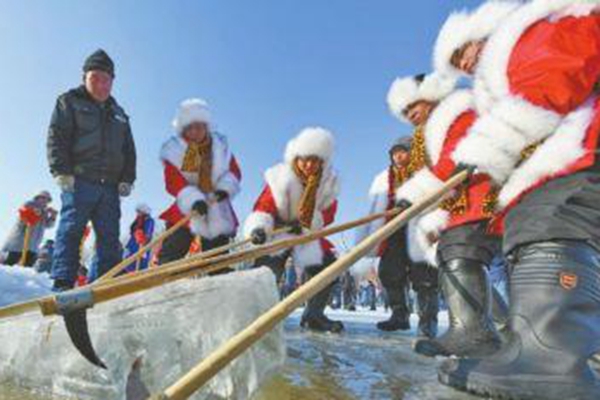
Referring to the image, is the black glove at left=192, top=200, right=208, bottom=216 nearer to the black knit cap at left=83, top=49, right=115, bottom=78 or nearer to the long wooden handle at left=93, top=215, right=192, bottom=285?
the long wooden handle at left=93, top=215, right=192, bottom=285

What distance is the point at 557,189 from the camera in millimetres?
1840

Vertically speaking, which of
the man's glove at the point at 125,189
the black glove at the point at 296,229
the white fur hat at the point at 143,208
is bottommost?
the black glove at the point at 296,229

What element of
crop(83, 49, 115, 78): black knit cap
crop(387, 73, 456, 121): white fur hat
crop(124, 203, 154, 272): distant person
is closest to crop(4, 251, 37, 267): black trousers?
crop(124, 203, 154, 272): distant person

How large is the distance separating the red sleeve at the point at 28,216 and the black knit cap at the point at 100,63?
5677mm

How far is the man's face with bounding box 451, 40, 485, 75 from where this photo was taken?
9.61 ft

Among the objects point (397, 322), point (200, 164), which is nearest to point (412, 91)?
point (397, 322)

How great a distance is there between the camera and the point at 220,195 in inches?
229

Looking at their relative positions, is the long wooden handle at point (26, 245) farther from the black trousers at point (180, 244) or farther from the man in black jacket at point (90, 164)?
the man in black jacket at point (90, 164)

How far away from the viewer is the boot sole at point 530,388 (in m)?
1.56

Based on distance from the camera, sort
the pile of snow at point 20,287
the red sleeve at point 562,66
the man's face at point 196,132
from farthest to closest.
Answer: the man's face at point 196,132 < the pile of snow at point 20,287 < the red sleeve at point 562,66

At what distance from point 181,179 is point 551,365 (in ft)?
15.3

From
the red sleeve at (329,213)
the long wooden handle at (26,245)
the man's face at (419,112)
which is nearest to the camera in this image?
the man's face at (419,112)

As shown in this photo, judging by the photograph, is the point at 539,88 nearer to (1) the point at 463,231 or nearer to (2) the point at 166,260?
(1) the point at 463,231

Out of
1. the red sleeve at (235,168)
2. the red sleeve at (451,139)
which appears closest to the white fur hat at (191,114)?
the red sleeve at (235,168)
